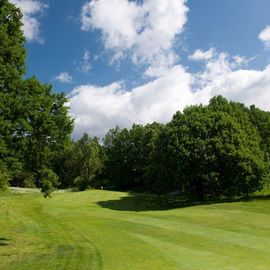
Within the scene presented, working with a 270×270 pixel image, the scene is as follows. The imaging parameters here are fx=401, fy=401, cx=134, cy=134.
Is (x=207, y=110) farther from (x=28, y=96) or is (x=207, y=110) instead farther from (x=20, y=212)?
(x=28, y=96)

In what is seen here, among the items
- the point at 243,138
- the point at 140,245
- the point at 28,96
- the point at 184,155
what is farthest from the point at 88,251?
the point at 243,138

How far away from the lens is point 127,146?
112 metres

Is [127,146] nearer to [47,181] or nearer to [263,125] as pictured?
[263,125]

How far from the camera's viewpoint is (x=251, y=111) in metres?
69.5

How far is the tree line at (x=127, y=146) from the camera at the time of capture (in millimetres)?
22781

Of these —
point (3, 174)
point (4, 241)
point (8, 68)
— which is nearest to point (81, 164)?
point (4, 241)

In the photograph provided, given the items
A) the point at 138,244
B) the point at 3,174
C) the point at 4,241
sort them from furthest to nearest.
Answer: the point at 4,241
the point at 3,174
the point at 138,244

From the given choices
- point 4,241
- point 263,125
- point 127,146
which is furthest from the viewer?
point 127,146

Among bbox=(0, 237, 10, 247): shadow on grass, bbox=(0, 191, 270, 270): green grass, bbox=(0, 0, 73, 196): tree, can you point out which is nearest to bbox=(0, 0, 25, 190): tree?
bbox=(0, 0, 73, 196): tree

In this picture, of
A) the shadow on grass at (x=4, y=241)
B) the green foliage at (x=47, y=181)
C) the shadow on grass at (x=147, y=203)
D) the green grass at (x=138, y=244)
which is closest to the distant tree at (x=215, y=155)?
the shadow on grass at (x=147, y=203)

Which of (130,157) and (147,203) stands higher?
(130,157)

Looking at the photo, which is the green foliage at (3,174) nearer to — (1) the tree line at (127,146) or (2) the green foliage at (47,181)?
(1) the tree line at (127,146)

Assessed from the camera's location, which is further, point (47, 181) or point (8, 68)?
point (47, 181)

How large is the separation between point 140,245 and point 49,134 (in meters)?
8.33
